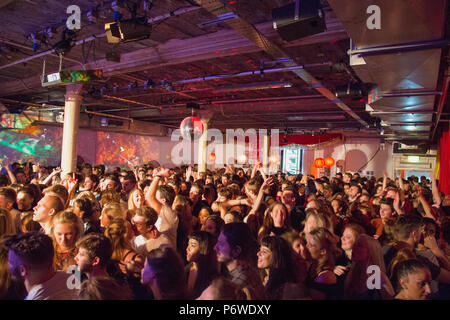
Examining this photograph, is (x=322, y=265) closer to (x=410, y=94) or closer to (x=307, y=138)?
(x=410, y=94)

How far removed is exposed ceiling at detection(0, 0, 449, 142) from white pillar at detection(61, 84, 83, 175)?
0.62 metres

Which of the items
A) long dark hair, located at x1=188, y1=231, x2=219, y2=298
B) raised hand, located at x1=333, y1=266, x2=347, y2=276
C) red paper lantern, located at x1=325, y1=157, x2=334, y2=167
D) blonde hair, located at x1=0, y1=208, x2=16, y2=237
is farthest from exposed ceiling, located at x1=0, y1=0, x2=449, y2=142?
red paper lantern, located at x1=325, y1=157, x2=334, y2=167

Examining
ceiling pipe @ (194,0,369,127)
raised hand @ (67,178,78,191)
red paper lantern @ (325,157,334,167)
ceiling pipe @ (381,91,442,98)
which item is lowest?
raised hand @ (67,178,78,191)

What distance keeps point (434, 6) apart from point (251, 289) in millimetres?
1893

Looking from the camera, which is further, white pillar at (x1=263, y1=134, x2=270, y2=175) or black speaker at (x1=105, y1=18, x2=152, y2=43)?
white pillar at (x1=263, y1=134, x2=270, y2=175)

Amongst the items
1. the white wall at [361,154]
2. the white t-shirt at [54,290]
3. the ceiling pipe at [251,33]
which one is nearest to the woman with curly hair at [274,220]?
the white t-shirt at [54,290]

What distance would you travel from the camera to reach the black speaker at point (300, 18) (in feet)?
8.42

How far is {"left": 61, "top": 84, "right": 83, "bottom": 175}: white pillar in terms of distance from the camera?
6.74m

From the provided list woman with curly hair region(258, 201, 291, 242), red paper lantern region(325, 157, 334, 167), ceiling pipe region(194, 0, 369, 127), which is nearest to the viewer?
ceiling pipe region(194, 0, 369, 127)

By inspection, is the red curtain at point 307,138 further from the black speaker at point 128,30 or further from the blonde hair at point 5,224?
the blonde hair at point 5,224

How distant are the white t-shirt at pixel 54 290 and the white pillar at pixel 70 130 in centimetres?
556

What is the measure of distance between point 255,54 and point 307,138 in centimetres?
1057

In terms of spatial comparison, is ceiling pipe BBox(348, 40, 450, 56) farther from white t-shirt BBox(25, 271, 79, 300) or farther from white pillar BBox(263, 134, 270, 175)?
white pillar BBox(263, 134, 270, 175)

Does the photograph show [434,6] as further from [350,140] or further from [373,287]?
[350,140]
